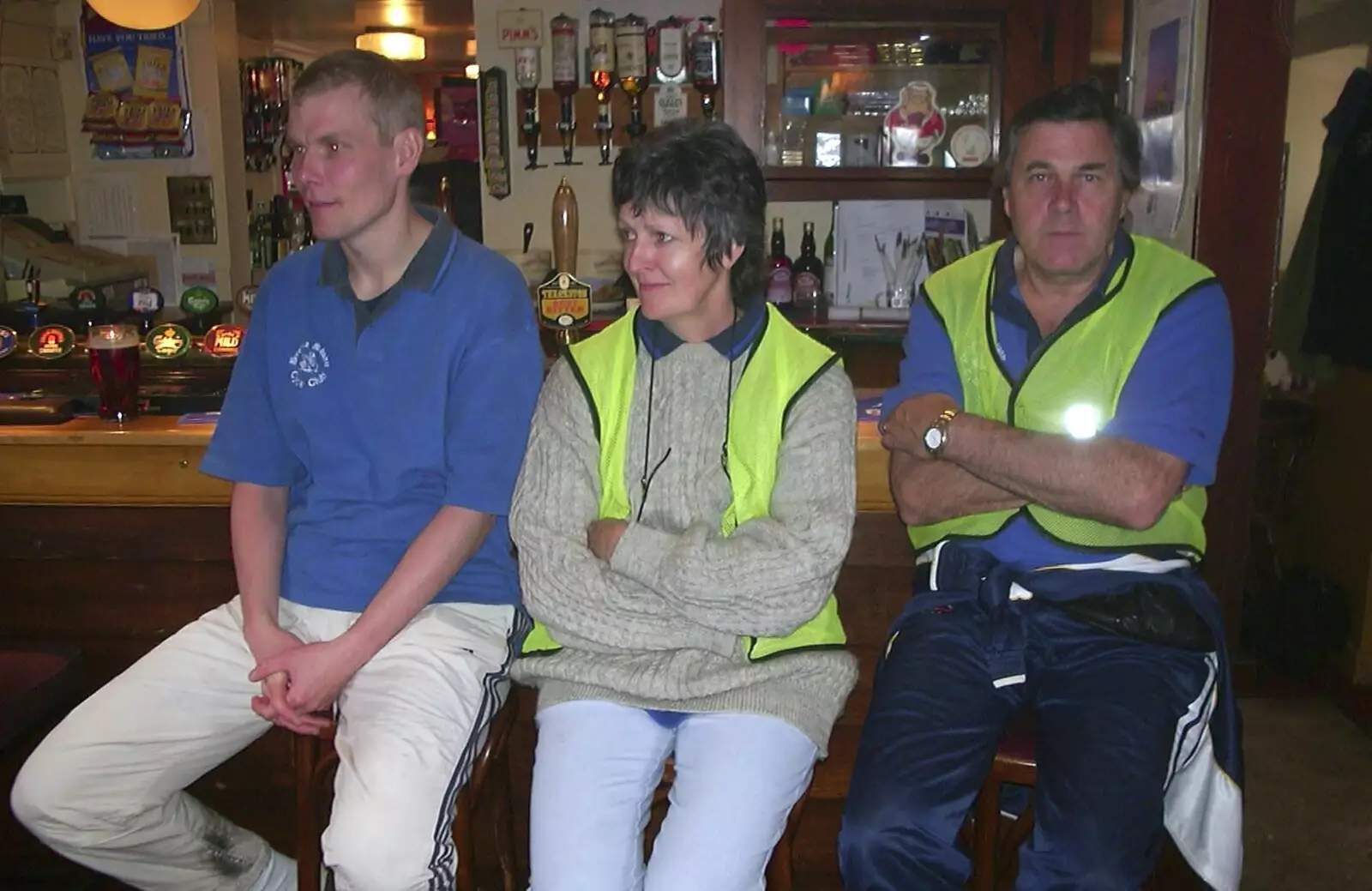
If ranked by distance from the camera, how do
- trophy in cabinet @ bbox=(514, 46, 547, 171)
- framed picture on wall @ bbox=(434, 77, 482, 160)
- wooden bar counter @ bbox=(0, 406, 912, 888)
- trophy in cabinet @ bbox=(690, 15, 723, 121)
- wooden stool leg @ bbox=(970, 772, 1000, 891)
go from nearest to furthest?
wooden stool leg @ bbox=(970, 772, 1000, 891)
wooden bar counter @ bbox=(0, 406, 912, 888)
trophy in cabinet @ bbox=(690, 15, 723, 121)
trophy in cabinet @ bbox=(514, 46, 547, 171)
framed picture on wall @ bbox=(434, 77, 482, 160)

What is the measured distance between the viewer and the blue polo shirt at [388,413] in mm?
1766

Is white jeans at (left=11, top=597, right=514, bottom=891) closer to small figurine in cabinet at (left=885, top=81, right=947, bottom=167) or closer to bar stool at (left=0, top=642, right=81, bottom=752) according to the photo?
bar stool at (left=0, top=642, right=81, bottom=752)

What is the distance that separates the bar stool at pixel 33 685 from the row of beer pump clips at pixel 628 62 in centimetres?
290

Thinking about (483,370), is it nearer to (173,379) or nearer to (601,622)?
(601,622)

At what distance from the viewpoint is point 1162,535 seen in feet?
5.77

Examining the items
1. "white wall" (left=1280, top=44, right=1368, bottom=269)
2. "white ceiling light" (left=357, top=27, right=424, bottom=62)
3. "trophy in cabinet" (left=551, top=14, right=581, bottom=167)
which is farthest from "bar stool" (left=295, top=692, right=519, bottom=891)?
"white ceiling light" (left=357, top=27, right=424, bottom=62)

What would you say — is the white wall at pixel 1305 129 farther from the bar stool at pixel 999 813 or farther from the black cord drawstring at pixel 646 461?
the black cord drawstring at pixel 646 461

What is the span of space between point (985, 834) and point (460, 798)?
73 cm

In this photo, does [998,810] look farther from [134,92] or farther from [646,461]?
[134,92]

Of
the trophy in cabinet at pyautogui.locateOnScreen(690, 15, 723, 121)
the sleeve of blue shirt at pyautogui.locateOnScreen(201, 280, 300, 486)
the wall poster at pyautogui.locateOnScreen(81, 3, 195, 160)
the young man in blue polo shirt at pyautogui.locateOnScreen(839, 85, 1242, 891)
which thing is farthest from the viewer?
the wall poster at pyautogui.locateOnScreen(81, 3, 195, 160)

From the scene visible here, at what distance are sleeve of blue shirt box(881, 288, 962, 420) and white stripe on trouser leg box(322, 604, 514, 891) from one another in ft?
2.39

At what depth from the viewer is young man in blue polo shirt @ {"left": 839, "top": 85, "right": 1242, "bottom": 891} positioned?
5.13 ft

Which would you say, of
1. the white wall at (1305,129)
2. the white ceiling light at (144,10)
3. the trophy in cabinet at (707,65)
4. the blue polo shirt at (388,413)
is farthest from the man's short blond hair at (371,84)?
the white wall at (1305,129)

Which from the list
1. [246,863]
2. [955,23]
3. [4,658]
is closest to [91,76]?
[955,23]
